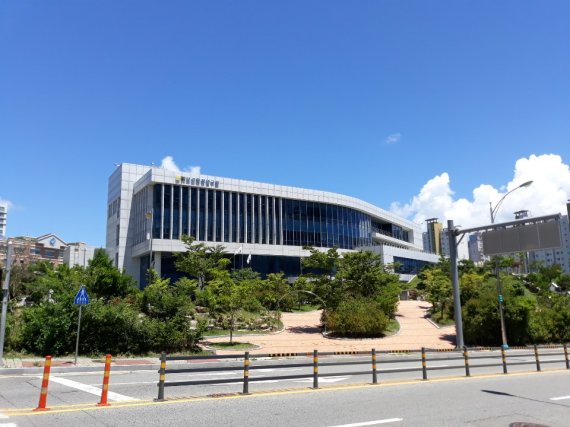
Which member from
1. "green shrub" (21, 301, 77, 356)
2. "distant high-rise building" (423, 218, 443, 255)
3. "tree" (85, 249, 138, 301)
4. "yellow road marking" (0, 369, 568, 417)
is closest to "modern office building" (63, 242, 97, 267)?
"tree" (85, 249, 138, 301)

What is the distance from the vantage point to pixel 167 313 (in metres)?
22.1

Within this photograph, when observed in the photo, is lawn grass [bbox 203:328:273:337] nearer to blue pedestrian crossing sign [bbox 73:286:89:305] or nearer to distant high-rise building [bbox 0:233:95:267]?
blue pedestrian crossing sign [bbox 73:286:89:305]

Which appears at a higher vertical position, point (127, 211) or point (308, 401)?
point (127, 211)

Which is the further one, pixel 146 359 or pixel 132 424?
pixel 146 359

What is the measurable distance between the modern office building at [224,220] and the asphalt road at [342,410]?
45.7 m

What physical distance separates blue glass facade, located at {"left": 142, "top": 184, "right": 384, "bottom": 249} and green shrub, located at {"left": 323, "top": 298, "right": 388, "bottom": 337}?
31907 mm

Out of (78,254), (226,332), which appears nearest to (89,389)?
(226,332)

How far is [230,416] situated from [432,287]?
124ft

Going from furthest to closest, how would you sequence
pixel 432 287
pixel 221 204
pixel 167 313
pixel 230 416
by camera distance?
pixel 221 204
pixel 432 287
pixel 167 313
pixel 230 416

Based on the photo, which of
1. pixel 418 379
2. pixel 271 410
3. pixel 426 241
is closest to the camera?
pixel 271 410

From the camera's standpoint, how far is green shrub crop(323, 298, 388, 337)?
31.6 metres

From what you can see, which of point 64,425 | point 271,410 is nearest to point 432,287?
point 271,410

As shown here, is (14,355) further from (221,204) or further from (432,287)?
(221,204)

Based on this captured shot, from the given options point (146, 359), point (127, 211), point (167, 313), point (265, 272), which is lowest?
point (146, 359)
